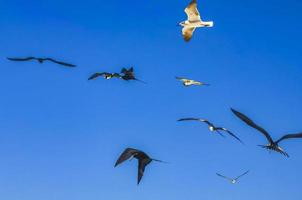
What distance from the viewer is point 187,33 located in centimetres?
3894

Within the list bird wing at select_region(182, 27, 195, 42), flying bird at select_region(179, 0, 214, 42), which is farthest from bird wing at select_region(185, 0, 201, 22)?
bird wing at select_region(182, 27, 195, 42)

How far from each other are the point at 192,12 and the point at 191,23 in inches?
47.1

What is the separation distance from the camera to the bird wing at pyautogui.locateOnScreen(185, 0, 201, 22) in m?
36.2

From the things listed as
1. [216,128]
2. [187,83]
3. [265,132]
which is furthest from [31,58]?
[265,132]

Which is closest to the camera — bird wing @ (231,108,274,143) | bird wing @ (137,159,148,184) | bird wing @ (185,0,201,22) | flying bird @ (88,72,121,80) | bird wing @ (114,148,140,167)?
bird wing @ (114,148,140,167)

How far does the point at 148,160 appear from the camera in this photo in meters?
28.6

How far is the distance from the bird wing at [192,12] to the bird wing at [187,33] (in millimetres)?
1353

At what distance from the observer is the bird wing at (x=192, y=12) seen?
36.2m

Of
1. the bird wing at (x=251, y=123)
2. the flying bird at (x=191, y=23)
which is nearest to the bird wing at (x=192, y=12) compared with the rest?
the flying bird at (x=191, y=23)

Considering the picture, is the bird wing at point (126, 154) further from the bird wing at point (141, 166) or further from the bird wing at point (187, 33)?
the bird wing at point (187, 33)

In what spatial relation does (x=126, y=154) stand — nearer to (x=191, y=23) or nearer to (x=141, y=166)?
(x=141, y=166)

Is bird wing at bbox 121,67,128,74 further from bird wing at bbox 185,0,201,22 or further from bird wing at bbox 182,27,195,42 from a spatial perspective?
bird wing at bbox 185,0,201,22

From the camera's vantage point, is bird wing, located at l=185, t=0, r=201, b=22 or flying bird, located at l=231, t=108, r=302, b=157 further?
bird wing, located at l=185, t=0, r=201, b=22

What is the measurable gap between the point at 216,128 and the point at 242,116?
3513 mm
